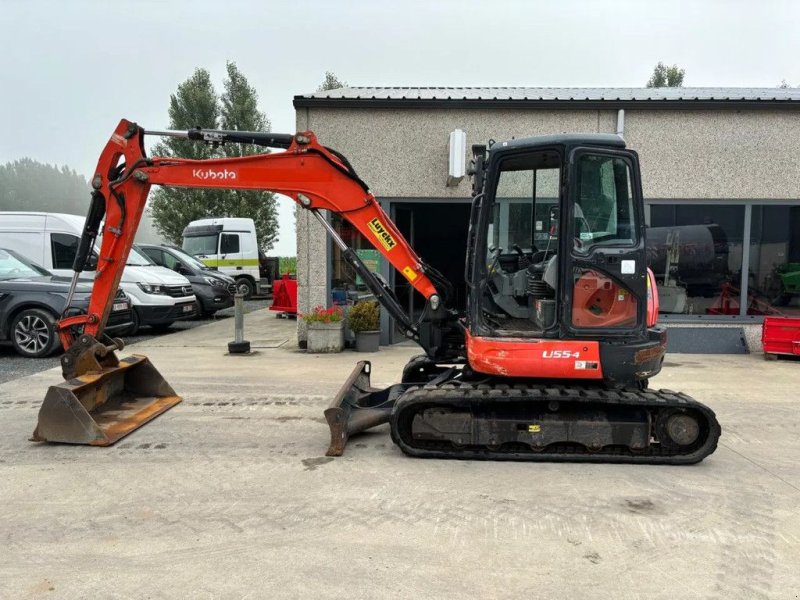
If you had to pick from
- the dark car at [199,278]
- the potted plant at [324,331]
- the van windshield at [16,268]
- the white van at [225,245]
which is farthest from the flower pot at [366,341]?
the white van at [225,245]

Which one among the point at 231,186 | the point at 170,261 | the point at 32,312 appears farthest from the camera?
the point at 170,261

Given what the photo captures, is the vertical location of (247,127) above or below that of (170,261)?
above

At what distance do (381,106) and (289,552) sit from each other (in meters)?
8.79

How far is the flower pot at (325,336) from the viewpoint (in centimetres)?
1016

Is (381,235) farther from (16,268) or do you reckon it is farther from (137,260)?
(137,260)

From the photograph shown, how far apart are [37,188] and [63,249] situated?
9945 cm

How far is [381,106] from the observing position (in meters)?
10.5

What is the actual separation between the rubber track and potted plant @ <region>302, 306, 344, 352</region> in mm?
5441

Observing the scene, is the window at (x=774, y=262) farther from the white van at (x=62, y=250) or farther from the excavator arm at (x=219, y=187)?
the white van at (x=62, y=250)

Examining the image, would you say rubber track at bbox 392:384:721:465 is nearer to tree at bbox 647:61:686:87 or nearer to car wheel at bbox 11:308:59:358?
car wheel at bbox 11:308:59:358

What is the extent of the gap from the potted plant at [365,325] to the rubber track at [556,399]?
5.45m

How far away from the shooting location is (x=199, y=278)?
15773mm

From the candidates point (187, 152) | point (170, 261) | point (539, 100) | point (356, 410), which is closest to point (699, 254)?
point (539, 100)

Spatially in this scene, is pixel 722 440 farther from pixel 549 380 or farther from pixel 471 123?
pixel 471 123
